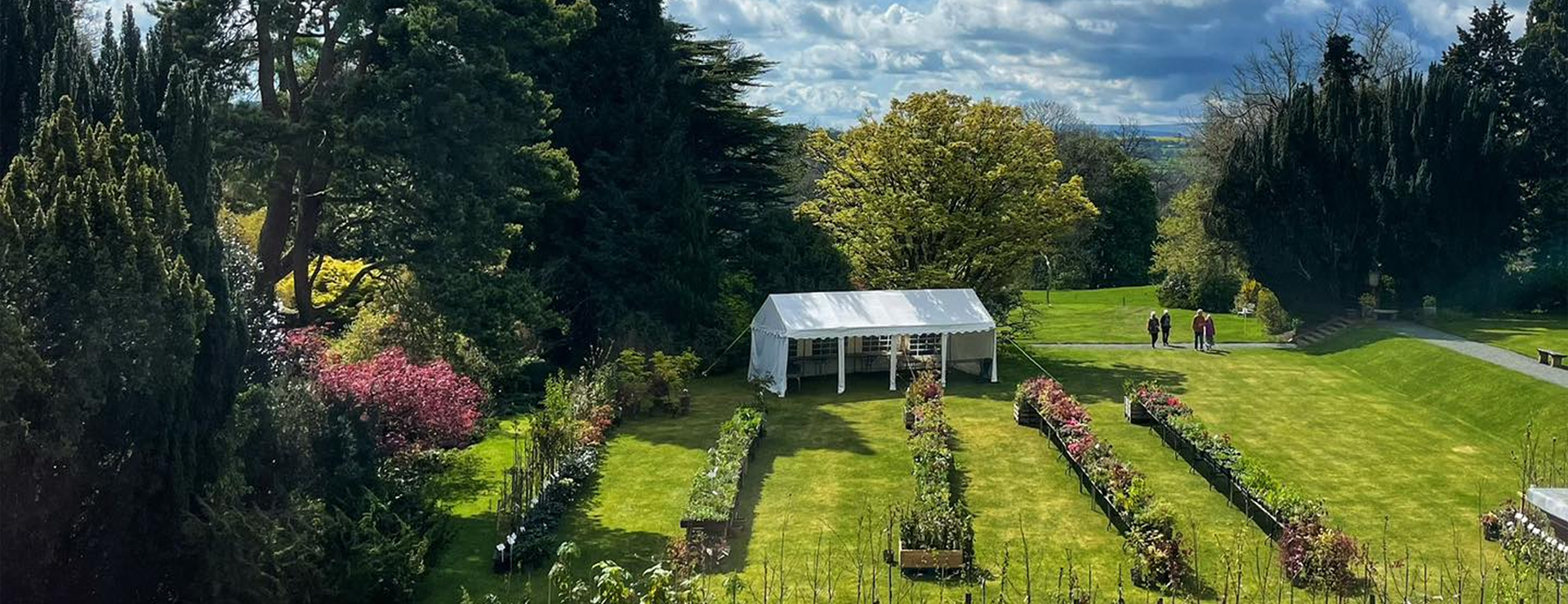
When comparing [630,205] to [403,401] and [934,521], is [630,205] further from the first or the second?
[934,521]

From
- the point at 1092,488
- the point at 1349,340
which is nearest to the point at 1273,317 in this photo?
the point at 1349,340

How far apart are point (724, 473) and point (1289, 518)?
7.79 m

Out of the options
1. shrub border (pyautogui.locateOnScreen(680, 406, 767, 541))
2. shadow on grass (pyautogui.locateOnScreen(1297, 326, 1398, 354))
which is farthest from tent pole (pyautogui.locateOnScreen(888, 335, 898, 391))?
shadow on grass (pyautogui.locateOnScreen(1297, 326, 1398, 354))

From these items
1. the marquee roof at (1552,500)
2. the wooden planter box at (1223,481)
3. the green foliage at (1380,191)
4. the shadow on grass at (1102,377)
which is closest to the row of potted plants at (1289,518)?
the wooden planter box at (1223,481)

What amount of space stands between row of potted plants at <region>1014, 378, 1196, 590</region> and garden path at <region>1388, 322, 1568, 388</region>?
448 inches

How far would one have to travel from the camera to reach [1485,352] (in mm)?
26078

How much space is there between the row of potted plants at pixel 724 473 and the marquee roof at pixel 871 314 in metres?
4.77

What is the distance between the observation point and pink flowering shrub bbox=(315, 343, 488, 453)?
1411 centimetres

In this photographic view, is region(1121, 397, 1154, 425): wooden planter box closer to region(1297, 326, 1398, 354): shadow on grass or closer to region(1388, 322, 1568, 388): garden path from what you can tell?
region(1388, 322, 1568, 388): garden path

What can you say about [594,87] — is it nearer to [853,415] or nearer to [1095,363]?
[853,415]

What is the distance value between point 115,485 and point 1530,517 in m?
16.2

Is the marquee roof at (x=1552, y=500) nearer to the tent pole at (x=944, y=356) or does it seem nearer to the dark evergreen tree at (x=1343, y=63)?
the tent pole at (x=944, y=356)

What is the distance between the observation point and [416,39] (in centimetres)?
1903

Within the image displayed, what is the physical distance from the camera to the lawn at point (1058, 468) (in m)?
13.5
